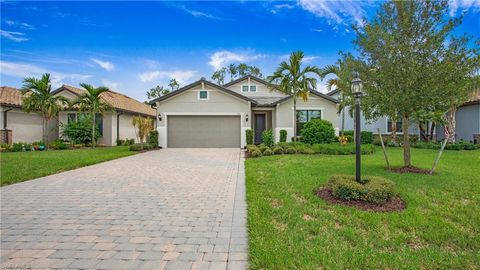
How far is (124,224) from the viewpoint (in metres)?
3.83

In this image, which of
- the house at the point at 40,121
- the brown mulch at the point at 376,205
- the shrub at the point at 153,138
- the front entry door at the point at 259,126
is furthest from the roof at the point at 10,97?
the brown mulch at the point at 376,205

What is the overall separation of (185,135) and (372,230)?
14.9 m

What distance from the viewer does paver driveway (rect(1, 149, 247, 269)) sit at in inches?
110

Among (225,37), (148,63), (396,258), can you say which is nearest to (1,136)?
(148,63)

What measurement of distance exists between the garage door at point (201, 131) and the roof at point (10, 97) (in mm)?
9956

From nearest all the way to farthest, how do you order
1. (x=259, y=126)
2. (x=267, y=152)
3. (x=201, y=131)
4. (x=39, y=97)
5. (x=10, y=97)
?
(x=267, y=152) → (x=39, y=97) → (x=10, y=97) → (x=201, y=131) → (x=259, y=126)

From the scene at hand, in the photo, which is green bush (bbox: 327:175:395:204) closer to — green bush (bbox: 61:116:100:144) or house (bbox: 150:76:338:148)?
house (bbox: 150:76:338:148)

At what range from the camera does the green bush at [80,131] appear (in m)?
16.9

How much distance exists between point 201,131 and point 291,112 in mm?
6918

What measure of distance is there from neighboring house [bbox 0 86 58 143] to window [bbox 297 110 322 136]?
60.7ft

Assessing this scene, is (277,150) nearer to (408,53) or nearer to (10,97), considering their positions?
(408,53)

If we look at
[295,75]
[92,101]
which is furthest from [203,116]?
[92,101]

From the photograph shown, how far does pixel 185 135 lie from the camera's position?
17.1 m

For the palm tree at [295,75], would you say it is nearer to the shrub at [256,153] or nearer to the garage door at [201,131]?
the garage door at [201,131]
